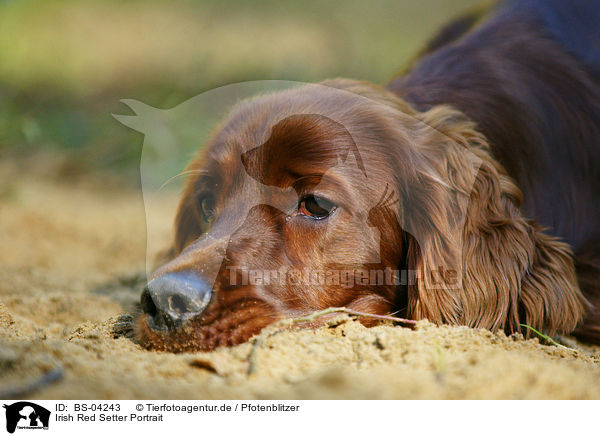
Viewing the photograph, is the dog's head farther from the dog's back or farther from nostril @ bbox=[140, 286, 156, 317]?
the dog's back

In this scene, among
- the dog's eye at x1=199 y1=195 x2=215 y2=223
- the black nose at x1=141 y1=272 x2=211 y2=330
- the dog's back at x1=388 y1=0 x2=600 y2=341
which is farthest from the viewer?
the dog's back at x1=388 y1=0 x2=600 y2=341

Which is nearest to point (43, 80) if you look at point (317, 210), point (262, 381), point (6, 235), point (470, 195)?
point (6, 235)

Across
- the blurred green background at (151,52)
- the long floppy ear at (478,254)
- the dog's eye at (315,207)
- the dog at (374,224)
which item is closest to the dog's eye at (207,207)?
the dog at (374,224)

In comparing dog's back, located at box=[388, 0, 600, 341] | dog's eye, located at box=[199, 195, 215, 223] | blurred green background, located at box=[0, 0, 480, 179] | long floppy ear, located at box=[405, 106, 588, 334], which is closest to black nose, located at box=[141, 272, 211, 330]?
dog's eye, located at box=[199, 195, 215, 223]

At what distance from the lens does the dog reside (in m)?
2.11

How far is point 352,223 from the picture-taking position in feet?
7.63

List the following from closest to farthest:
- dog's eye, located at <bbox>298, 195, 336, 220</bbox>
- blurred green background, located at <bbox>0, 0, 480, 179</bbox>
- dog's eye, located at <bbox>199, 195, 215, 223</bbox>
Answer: dog's eye, located at <bbox>298, 195, 336, 220</bbox>, dog's eye, located at <bbox>199, 195, 215, 223</bbox>, blurred green background, located at <bbox>0, 0, 480, 179</bbox>

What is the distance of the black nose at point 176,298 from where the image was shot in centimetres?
196

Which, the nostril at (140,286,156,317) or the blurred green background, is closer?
the nostril at (140,286,156,317)

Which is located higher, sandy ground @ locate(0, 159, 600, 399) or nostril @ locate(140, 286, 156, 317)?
nostril @ locate(140, 286, 156, 317)

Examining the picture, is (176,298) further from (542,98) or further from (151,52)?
(151,52)

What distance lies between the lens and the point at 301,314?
215cm

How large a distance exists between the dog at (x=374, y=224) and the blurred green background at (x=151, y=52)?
0.91 metres
